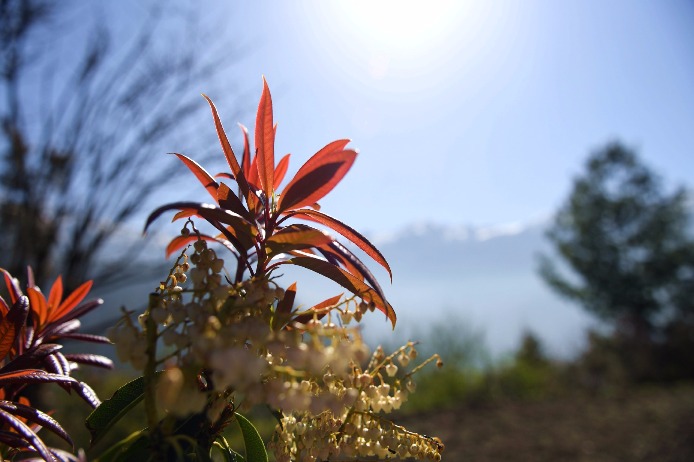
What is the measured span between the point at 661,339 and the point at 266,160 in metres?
9.85

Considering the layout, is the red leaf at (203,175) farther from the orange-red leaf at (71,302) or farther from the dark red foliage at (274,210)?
the orange-red leaf at (71,302)

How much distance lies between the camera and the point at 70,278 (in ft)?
9.55

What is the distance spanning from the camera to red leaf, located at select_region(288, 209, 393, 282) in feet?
1.52

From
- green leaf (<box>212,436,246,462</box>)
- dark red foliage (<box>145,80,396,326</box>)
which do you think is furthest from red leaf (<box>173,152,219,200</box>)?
green leaf (<box>212,436,246,462</box>)

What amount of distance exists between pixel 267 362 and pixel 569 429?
437 cm

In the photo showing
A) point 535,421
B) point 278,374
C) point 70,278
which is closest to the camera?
point 278,374

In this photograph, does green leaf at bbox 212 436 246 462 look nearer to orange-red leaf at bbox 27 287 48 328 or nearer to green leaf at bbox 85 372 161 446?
green leaf at bbox 85 372 161 446

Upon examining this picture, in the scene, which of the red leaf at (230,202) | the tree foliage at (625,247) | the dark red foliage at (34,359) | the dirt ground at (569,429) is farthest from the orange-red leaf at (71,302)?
the tree foliage at (625,247)

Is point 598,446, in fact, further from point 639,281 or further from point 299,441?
point 639,281

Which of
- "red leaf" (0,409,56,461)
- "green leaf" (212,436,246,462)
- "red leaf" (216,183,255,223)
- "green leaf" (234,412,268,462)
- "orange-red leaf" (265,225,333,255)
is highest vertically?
"red leaf" (216,183,255,223)

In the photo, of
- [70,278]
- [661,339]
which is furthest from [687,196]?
[70,278]

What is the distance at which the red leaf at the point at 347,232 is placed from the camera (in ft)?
1.52

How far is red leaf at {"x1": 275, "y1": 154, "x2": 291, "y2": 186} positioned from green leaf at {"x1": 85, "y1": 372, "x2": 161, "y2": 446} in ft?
0.73

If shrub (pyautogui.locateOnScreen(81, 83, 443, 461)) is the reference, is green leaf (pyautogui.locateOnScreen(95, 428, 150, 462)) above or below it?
below
